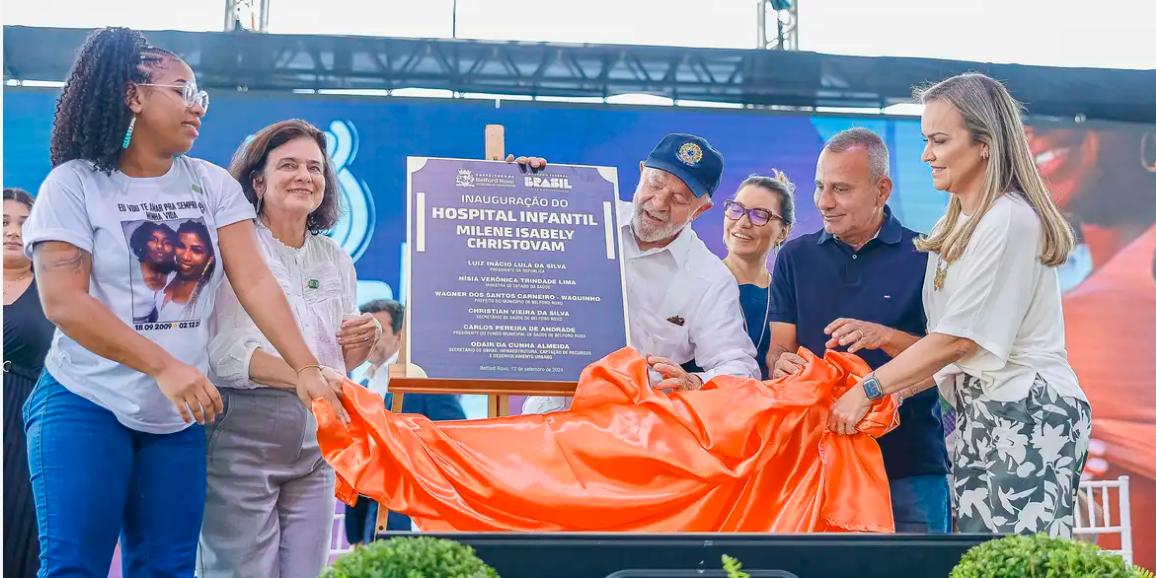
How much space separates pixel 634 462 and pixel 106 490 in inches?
51.5

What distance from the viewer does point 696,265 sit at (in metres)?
3.74

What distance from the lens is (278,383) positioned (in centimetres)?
337

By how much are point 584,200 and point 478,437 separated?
38.6 inches

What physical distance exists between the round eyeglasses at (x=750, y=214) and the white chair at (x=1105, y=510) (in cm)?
168

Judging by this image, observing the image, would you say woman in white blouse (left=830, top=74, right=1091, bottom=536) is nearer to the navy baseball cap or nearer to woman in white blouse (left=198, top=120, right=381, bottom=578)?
the navy baseball cap

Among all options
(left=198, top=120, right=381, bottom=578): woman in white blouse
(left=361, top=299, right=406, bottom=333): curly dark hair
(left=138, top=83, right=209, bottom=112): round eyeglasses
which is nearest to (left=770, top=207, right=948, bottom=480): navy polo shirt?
(left=198, top=120, right=381, bottom=578): woman in white blouse

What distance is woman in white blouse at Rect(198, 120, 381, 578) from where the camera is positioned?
3.35m

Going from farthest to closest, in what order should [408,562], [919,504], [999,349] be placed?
[919,504]
[999,349]
[408,562]

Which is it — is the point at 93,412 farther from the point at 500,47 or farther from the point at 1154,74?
the point at 1154,74

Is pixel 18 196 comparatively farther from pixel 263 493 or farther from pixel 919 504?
pixel 919 504

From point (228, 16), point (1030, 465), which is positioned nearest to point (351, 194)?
point (228, 16)

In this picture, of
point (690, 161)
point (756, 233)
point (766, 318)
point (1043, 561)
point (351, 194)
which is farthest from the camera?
point (351, 194)

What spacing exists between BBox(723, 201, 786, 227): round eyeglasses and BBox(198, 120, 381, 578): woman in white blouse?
5.09 ft

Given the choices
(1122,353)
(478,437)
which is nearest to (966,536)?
(478,437)
